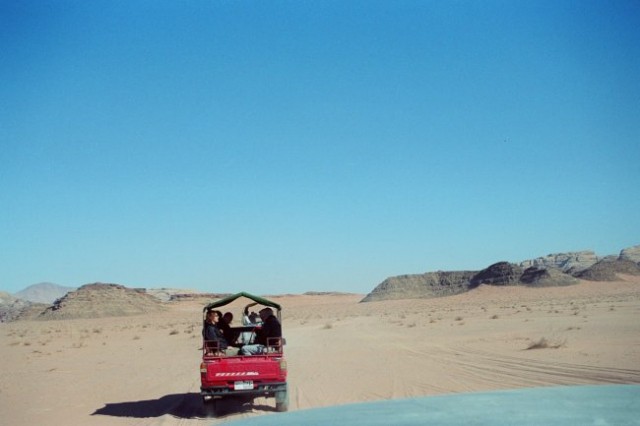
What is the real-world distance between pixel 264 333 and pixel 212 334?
1065 millimetres

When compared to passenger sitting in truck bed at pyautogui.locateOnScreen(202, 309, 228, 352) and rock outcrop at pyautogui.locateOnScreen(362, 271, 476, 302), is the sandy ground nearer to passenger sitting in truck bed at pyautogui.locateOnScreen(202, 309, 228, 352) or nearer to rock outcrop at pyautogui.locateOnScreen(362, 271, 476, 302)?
passenger sitting in truck bed at pyautogui.locateOnScreen(202, 309, 228, 352)

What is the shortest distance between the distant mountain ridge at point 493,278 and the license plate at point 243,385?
89.8 m

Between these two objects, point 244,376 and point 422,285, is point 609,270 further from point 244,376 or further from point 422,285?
point 244,376

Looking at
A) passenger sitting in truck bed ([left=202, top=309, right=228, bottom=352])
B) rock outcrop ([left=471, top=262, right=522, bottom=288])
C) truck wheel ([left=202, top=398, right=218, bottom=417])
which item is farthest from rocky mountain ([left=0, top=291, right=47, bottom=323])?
truck wheel ([left=202, top=398, right=218, bottom=417])

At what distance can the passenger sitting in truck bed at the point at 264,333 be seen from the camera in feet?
40.5

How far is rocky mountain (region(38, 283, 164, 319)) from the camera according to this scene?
88.2 meters

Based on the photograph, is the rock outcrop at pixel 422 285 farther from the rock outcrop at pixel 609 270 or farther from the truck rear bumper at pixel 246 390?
the truck rear bumper at pixel 246 390

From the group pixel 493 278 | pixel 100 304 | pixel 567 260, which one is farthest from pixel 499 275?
pixel 567 260

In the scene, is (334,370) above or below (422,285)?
below

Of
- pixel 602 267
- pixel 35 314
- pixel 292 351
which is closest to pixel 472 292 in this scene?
pixel 602 267

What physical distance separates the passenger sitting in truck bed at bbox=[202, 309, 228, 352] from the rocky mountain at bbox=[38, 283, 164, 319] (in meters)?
80.7

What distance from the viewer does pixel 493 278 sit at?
346 feet

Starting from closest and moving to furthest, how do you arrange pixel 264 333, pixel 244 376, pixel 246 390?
pixel 246 390 < pixel 244 376 < pixel 264 333

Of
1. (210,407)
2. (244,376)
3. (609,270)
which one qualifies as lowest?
(210,407)
